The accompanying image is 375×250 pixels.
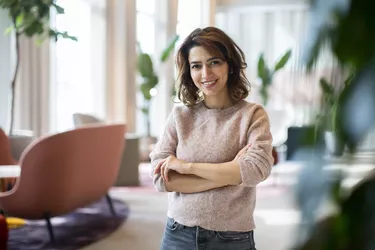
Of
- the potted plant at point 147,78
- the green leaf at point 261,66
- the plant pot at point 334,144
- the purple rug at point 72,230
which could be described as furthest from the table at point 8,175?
the green leaf at point 261,66

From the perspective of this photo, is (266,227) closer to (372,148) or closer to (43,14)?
(43,14)

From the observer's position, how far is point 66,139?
3.25 metres

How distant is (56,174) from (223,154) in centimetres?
202

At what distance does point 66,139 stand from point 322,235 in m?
3.11

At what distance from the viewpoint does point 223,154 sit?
145 centimetres

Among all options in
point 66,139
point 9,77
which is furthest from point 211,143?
point 9,77

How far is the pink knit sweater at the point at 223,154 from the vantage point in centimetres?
139

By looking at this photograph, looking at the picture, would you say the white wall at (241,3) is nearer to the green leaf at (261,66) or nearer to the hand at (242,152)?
the green leaf at (261,66)

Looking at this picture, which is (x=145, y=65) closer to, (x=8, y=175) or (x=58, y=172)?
(x=58, y=172)

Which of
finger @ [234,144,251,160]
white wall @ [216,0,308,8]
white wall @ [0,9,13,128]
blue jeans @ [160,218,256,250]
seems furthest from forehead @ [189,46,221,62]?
white wall @ [216,0,308,8]

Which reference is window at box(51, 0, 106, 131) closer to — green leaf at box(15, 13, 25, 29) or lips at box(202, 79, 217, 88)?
green leaf at box(15, 13, 25, 29)

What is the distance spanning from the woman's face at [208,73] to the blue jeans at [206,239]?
0.38 meters

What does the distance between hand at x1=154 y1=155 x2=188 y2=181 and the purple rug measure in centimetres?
188

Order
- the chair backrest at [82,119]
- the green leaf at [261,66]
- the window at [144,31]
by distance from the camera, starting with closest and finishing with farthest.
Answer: the chair backrest at [82,119], the green leaf at [261,66], the window at [144,31]
